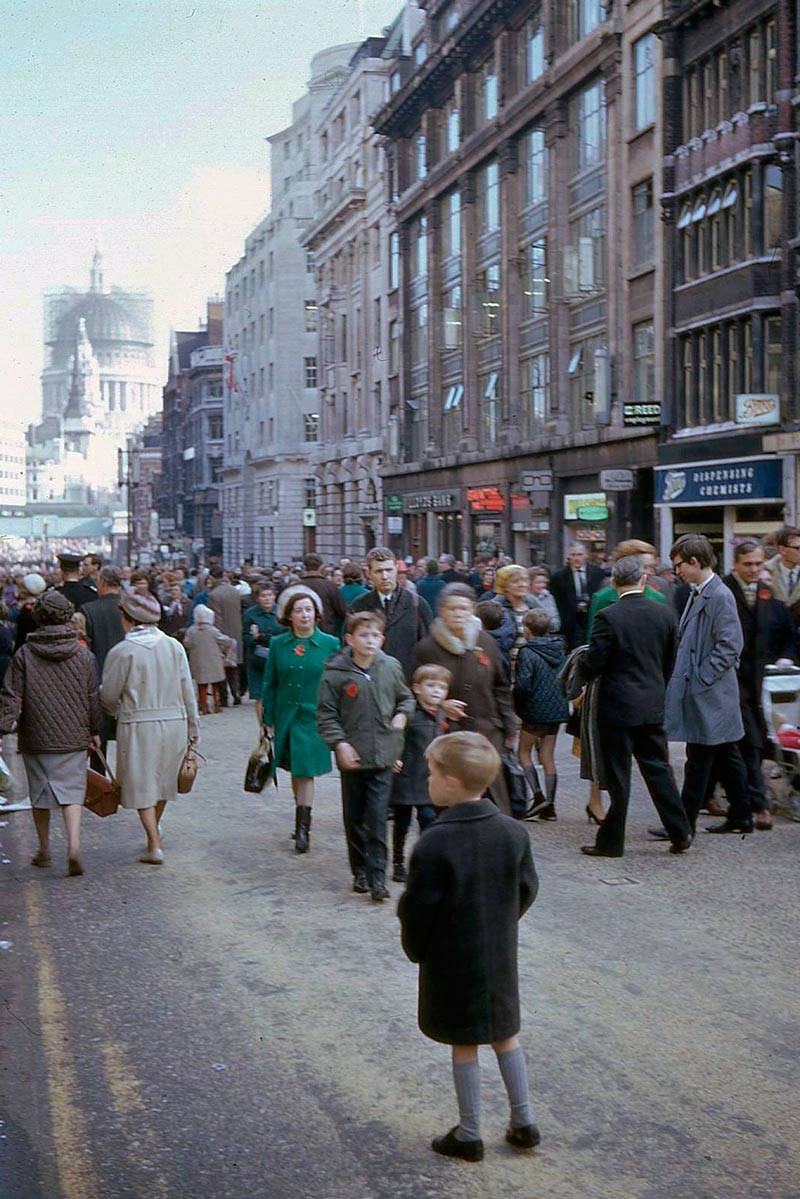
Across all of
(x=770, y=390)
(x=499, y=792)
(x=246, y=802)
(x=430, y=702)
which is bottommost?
(x=246, y=802)

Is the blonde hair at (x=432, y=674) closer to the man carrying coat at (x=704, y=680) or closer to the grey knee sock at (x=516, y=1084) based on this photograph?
the man carrying coat at (x=704, y=680)

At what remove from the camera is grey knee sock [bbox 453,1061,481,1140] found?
189 inches

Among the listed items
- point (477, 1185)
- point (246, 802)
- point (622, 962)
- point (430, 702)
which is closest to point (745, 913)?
point (622, 962)

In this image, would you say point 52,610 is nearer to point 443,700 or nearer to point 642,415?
point 443,700

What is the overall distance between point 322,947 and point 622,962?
60.6 inches

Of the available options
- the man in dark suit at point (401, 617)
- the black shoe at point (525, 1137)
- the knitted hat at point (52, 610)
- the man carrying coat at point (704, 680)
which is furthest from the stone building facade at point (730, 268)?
the black shoe at point (525, 1137)

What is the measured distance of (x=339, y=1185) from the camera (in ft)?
15.4

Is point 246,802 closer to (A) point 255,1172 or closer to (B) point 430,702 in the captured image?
(B) point 430,702

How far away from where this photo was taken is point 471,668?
872 cm

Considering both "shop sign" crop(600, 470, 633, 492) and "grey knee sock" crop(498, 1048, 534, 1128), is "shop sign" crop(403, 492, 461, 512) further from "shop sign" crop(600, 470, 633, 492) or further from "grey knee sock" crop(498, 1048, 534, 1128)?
"grey knee sock" crop(498, 1048, 534, 1128)

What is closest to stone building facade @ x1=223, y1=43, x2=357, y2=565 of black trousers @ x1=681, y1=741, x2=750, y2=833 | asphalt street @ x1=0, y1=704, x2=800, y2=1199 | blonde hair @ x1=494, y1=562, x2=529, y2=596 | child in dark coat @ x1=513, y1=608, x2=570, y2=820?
blonde hair @ x1=494, y1=562, x2=529, y2=596

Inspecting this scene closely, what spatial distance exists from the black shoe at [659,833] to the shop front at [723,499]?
1763 cm

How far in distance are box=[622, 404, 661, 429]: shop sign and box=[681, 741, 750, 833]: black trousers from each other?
21.5 meters

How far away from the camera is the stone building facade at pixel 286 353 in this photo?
78.2m
